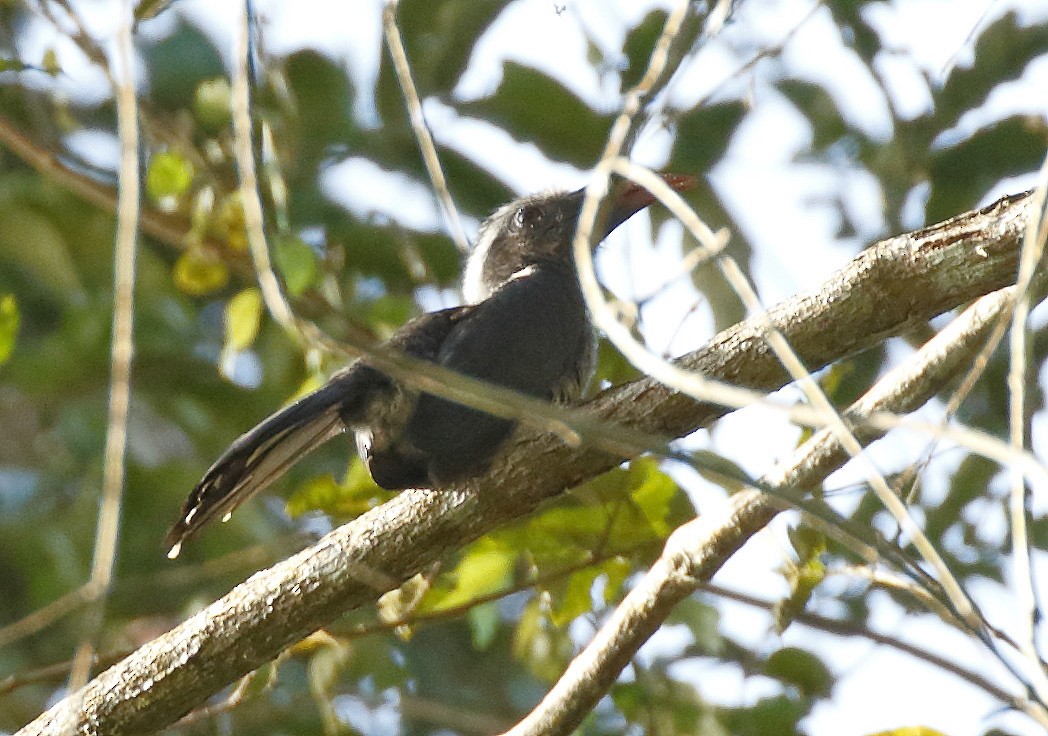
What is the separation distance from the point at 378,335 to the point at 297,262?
722mm

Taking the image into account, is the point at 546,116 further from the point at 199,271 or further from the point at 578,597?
the point at 578,597

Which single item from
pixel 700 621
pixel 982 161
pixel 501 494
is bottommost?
pixel 700 621

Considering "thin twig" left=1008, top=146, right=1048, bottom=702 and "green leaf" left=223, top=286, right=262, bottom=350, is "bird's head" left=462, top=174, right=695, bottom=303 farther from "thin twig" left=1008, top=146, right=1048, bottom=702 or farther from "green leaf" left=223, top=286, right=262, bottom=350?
"thin twig" left=1008, top=146, right=1048, bottom=702

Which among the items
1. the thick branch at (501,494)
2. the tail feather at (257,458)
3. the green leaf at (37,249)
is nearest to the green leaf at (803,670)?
the thick branch at (501,494)

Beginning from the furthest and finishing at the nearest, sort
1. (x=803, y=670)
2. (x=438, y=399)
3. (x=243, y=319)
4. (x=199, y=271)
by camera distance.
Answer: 1. (x=199, y=271)
2. (x=243, y=319)
3. (x=803, y=670)
4. (x=438, y=399)

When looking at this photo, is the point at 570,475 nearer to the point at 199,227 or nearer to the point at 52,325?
the point at 199,227

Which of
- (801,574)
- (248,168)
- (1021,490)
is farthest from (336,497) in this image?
(1021,490)

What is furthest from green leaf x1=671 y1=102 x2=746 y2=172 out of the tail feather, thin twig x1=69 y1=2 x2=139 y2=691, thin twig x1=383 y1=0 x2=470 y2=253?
thin twig x1=69 y1=2 x2=139 y2=691

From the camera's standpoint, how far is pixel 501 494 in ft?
9.96

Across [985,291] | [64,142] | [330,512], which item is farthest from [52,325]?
[985,291]

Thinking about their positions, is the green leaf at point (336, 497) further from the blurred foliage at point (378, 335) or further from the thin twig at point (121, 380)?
the thin twig at point (121, 380)

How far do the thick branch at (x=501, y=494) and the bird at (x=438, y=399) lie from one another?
0.11 metres

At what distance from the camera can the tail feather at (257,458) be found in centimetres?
301

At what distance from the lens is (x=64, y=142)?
6027mm
